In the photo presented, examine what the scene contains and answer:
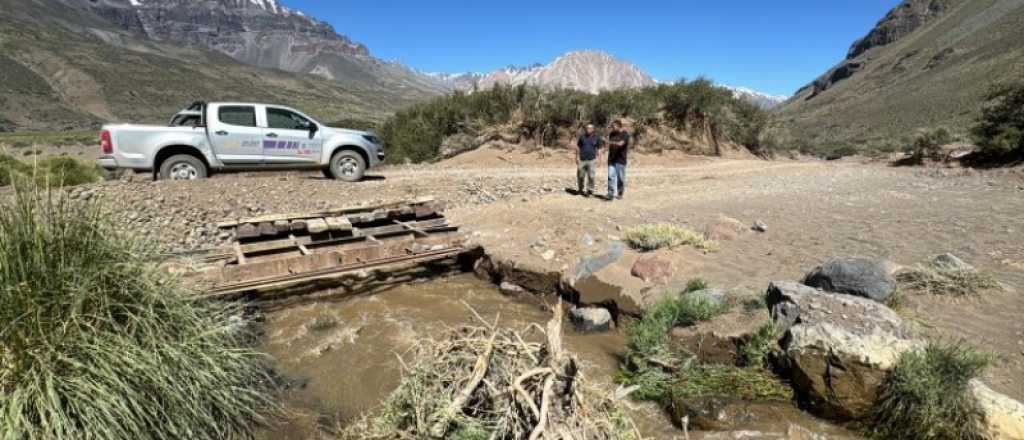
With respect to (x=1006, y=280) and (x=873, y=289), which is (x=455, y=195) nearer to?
(x=873, y=289)

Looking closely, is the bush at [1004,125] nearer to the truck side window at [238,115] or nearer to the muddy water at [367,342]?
the muddy water at [367,342]

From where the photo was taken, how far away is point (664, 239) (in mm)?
7273

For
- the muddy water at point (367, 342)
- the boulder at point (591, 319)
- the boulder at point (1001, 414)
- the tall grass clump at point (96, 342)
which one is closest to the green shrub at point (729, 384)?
the muddy water at point (367, 342)

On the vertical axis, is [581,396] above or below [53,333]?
below

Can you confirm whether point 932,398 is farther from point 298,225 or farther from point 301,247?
point 298,225

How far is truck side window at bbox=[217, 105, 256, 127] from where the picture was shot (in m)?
10.2

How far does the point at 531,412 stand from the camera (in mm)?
2299

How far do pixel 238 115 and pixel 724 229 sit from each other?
968cm

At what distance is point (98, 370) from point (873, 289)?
20.3 ft

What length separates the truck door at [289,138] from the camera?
418 inches

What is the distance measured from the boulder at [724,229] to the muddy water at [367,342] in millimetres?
3020

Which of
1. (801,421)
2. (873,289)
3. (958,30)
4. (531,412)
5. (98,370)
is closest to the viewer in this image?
(531,412)

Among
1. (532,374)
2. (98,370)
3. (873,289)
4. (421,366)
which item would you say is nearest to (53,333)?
(98,370)

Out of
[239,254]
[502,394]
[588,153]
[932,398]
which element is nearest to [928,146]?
[588,153]
